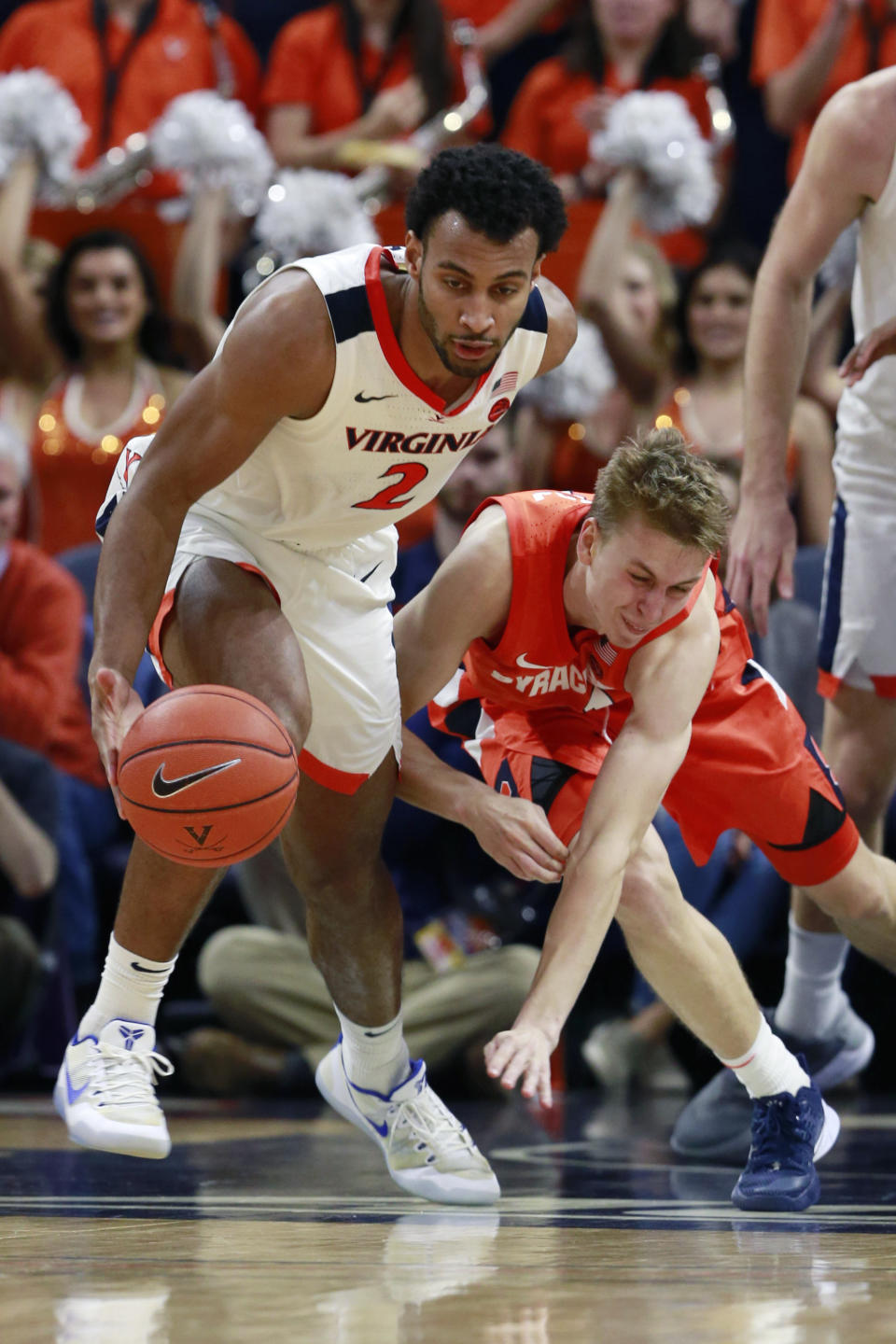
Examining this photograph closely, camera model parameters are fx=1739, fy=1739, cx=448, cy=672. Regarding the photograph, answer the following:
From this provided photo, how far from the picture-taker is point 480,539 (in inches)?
115

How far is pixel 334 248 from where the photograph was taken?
5.83m

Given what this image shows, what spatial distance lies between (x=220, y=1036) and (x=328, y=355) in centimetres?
261

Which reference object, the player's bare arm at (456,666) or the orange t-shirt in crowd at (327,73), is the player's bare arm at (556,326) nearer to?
the player's bare arm at (456,666)

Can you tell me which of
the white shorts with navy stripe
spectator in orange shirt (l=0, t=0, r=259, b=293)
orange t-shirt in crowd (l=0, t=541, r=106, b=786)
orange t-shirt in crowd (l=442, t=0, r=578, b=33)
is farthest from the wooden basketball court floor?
orange t-shirt in crowd (l=442, t=0, r=578, b=33)

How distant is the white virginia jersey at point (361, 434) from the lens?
2.71m

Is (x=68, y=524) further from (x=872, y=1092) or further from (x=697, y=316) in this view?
(x=872, y=1092)

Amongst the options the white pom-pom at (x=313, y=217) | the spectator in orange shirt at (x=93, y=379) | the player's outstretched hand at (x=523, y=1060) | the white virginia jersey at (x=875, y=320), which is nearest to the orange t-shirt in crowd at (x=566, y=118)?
the white pom-pom at (x=313, y=217)

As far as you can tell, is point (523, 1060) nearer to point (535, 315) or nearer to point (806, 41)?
point (535, 315)

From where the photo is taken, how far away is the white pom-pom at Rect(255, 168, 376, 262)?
583 centimetres

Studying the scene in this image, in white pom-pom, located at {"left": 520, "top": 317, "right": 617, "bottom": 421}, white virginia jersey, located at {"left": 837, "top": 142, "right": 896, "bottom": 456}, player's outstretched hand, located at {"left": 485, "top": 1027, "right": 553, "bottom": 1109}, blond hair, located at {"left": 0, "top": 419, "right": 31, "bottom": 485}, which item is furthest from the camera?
white pom-pom, located at {"left": 520, "top": 317, "right": 617, "bottom": 421}

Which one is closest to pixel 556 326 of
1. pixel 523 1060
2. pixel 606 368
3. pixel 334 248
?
pixel 523 1060

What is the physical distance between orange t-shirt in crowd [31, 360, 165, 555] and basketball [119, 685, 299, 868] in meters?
3.44

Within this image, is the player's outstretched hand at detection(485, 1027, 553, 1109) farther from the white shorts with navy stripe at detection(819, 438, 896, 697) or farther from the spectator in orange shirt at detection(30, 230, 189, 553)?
the spectator in orange shirt at detection(30, 230, 189, 553)

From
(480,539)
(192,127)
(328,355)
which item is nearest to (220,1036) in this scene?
(480,539)
